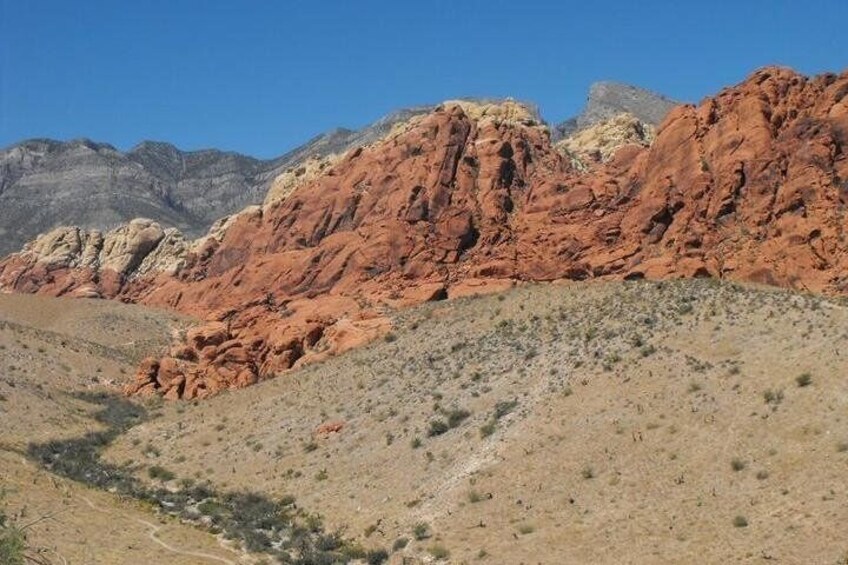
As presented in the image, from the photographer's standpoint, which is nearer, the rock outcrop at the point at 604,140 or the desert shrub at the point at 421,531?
the desert shrub at the point at 421,531

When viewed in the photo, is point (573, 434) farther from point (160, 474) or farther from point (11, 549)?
point (160, 474)

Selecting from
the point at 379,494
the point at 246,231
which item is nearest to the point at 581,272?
the point at 379,494

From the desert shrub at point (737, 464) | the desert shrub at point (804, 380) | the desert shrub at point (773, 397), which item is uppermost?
the desert shrub at point (804, 380)

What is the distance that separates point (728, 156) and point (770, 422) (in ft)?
96.9

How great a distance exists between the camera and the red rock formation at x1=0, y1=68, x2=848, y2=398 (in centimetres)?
5025

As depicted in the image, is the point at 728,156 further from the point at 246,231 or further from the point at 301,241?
the point at 246,231

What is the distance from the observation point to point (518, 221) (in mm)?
68250


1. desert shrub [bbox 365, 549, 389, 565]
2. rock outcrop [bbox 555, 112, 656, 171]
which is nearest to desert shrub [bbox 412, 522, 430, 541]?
desert shrub [bbox 365, 549, 389, 565]

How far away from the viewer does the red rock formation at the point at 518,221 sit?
165ft

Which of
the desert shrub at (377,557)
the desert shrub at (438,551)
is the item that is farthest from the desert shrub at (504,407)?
the desert shrub at (377,557)

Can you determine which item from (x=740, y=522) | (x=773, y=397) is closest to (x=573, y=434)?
(x=773, y=397)

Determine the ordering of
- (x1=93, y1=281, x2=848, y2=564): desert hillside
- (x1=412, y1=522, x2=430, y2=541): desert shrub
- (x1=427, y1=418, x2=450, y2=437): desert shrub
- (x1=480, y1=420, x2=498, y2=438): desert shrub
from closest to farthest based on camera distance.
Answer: (x1=93, y1=281, x2=848, y2=564): desert hillside < (x1=412, y1=522, x2=430, y2=541): desert shrub < (x1=480, y1=420, x2=498, y2=438): desert shrub < (x1=427, y1=418, x2=450, y2=437): desert shrub

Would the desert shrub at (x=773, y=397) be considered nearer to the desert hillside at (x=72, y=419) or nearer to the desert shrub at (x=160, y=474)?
the desert hillside at (x=72, y=419)

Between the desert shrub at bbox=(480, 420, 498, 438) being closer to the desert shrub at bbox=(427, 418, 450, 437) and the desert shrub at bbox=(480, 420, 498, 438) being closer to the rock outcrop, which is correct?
the desert shrub at bbox=(427, 418, 450, 437)
